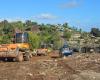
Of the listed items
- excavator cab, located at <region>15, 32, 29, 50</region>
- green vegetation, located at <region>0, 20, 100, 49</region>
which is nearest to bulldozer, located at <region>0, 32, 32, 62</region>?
excavator cab, located at <region>15, 32, 29, 50</region>

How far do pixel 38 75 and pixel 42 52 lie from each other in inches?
909

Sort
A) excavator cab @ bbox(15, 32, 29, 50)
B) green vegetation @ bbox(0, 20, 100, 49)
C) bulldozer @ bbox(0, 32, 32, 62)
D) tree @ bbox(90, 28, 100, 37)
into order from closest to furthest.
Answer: bulldozer @ bbox(0, 32, 32, 62)
excavator cab @ bbox(15, 32, 29, 50)
green vegetation @ bbox(0, 20, 100, 49)
tree @ bbox(90, 28, 100, 37)

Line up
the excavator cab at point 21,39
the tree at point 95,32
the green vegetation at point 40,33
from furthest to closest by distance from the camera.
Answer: the tree at point 95,32 < the green vegetation at point 40,33 < the excavator cab at point 21,39

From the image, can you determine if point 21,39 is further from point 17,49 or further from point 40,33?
point 40,33

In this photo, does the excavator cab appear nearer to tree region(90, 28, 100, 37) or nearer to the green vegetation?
the green vegetation

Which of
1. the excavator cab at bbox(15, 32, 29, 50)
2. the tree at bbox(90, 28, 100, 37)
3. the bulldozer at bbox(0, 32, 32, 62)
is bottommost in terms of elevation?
the bulldozer at bbox(0, 32, 32, 62)

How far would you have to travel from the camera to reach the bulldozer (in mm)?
24955

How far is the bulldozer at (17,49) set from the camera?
25.0 meters

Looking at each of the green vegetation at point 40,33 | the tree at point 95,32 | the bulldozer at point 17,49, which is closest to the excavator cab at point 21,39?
the bulldozer at point 17,49

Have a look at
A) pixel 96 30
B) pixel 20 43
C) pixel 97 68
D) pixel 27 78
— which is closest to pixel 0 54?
pixel 20 43

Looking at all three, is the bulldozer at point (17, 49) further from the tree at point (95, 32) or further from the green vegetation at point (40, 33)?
the tree at point (95, 32)

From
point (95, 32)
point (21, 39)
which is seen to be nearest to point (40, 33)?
point (95, 32)

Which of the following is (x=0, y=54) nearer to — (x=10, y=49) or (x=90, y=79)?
(x=10, y=49)

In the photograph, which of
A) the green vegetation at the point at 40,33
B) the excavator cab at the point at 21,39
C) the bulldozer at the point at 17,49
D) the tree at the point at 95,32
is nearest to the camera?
the bulldozer at the point at 17,49
